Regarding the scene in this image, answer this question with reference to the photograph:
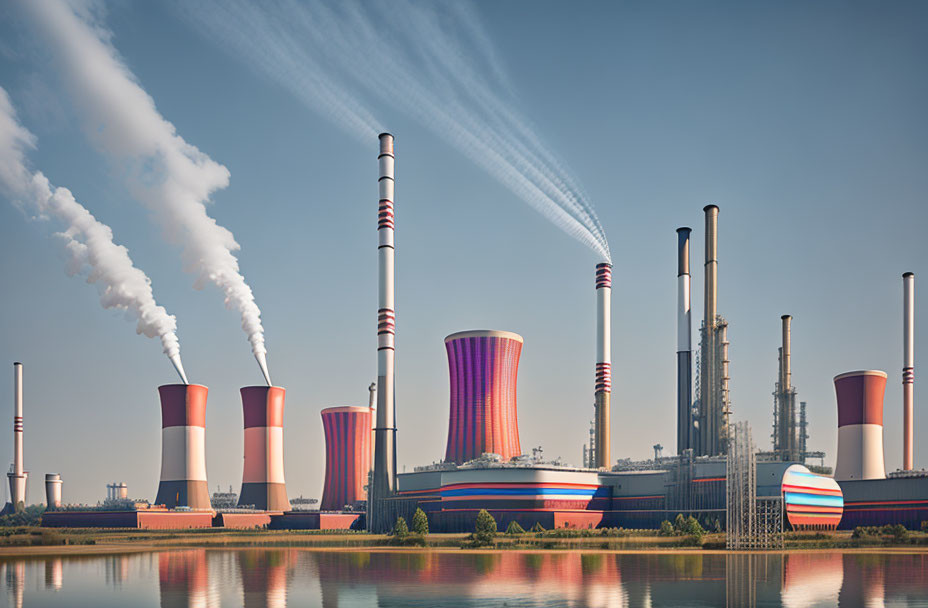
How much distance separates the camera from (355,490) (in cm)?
10700

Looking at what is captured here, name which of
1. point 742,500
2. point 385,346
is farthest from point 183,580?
point 385,346

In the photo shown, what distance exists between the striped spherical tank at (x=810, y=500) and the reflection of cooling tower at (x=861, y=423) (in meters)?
7.63

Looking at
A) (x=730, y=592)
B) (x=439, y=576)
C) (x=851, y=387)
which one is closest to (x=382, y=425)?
(x=851, y=387)

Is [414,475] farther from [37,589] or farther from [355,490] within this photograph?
[37,589]

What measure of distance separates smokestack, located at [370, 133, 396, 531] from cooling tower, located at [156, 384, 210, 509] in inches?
685

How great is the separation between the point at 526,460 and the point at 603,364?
15.2 meters

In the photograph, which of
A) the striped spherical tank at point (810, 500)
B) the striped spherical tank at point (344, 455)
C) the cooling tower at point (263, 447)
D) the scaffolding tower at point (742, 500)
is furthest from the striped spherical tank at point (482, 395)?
the scaffolding tower at point (742, 500)

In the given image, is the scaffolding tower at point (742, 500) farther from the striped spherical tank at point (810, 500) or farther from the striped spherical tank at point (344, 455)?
the striped spherical tank at point (344, 455)

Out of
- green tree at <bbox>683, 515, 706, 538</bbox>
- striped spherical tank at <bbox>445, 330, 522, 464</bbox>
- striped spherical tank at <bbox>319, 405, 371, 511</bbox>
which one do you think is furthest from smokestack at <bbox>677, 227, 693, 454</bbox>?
striped spherical tank at <bbox>319, 405, 371, 511</bbox>

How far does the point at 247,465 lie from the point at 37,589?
65.1m

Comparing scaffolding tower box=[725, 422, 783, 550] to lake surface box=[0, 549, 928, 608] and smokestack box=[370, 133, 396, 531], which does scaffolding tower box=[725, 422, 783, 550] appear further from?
smokestack box=[370, 133, 396, 531]

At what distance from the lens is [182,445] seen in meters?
87.2

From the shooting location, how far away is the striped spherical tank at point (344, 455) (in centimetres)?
10731

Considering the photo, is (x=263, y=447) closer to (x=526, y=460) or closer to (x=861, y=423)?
(x=526, y=460)
